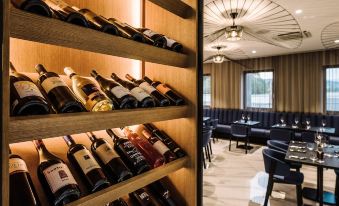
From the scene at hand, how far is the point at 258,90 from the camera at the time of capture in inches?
307

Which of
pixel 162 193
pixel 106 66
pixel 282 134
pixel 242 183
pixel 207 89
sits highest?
pixel 207 89

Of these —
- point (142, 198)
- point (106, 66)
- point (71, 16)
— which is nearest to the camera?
point (71, 16)

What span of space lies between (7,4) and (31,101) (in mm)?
242

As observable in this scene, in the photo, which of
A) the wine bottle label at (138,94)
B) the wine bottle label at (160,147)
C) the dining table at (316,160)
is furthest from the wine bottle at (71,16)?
the dining table at (316,160)

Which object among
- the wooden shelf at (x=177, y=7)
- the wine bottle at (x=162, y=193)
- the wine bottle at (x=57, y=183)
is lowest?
the wine bottle at (x=162, y=193)

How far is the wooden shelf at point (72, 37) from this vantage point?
1.88 ft

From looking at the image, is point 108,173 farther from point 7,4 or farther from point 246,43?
point 246,43

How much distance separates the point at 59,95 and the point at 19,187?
0.94 feet

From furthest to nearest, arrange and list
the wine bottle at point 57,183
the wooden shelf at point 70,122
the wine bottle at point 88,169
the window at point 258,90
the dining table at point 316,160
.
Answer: the window at point 258,90 → the dining table at point 316,160 → the wine bottle at point 88,169 → the wine bottle at point 57,183 → the wooden shelf at point 70,122

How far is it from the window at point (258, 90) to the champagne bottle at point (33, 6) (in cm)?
773

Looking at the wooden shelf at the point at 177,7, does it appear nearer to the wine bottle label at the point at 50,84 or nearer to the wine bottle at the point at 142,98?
the wine bottle at the point at 142,98

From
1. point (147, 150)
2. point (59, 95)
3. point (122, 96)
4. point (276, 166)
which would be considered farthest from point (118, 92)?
point (276, 166)

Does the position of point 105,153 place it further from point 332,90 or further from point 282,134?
point 332,90

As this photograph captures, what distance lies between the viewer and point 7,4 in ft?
1.72
